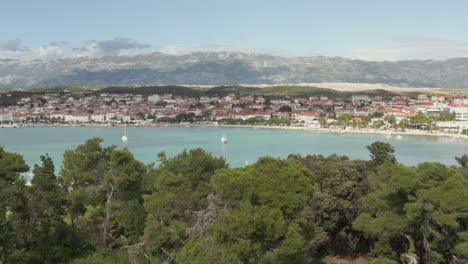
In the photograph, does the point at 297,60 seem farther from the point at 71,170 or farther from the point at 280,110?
the point at 71,170

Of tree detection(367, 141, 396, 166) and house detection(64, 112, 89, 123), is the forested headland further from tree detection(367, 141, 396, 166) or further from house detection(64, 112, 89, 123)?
house detection(64, 112, 89, 123)

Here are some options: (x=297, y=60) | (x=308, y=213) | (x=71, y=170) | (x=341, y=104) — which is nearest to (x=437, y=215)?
(x=308, y=213)

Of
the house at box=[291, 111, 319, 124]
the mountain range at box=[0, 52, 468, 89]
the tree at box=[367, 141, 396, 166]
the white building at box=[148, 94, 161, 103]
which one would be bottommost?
the house at box=[291, 111, 319, 124]

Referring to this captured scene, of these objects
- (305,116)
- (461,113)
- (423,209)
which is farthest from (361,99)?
(423,209)

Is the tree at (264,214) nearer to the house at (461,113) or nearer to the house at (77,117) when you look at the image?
the house at (461,113)

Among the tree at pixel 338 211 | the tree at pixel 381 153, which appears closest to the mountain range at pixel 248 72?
the tree at pixel 381 153

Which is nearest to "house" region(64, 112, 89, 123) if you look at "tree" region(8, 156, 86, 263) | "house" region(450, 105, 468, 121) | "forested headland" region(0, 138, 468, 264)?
"house" region(450, 105, 468, 121)
